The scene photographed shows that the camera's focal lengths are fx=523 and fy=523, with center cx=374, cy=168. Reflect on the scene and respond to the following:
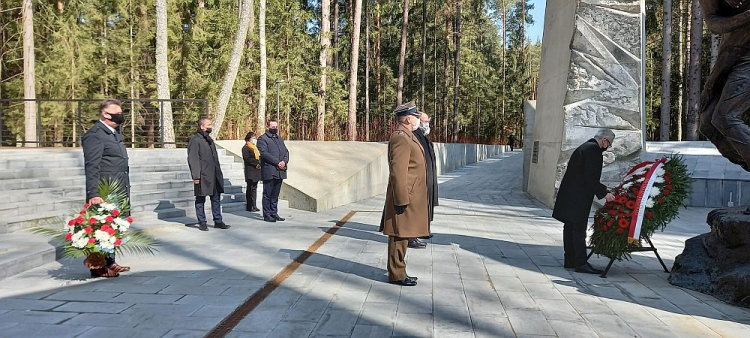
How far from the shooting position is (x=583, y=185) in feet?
19.4

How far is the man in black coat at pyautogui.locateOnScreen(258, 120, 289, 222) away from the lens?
9.09 meters

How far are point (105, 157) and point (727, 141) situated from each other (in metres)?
6.36

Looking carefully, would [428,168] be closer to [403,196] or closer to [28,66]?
[403,196]

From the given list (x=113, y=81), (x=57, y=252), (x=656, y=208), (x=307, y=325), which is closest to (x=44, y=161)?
(x=57, y=252)

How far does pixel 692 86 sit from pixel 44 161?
21971 millimetres

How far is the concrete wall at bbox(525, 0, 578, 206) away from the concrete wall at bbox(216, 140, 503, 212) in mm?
4358

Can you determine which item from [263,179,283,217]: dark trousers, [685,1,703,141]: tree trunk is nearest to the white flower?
[263,179,283,217]: dark trousers

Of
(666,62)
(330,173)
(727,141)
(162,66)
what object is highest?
(666,62)

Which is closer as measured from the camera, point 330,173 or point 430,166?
point 430,166

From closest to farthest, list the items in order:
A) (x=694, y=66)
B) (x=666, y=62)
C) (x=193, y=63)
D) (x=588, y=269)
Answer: (x=588, y=269), (x=694, y=66), (x=666, y=62), (x=193, y=63)

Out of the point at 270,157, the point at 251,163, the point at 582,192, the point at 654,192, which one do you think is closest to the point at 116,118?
the point at 270,157

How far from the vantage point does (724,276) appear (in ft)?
16.0

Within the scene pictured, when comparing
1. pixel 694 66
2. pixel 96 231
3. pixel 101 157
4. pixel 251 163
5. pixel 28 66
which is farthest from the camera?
pixel 694 66

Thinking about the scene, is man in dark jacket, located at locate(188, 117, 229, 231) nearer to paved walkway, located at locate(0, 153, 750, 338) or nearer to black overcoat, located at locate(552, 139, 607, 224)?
paved walkway, located at locate(0, 153, 750, 338)
